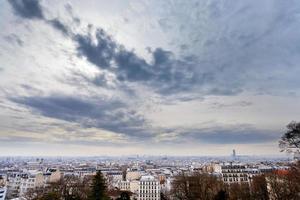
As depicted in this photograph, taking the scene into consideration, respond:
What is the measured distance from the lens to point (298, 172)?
27062 millimetres

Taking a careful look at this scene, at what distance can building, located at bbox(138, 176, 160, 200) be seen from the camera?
9575cm

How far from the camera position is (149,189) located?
97188 mm

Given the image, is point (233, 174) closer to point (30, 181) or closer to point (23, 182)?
point (30, 181)

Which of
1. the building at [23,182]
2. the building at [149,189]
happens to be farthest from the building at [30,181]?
the building at [149,189]

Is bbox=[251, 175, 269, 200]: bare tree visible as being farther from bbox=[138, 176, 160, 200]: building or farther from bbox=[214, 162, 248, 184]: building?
bbox=[138, 176, 160, 200]: building

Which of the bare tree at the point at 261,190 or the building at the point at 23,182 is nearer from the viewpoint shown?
the bare tree at the point at 261,190

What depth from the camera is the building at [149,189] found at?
3770 inches

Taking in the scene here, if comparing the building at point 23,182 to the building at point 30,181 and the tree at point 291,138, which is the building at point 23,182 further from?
the tree at point 291,138

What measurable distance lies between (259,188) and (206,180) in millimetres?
9579

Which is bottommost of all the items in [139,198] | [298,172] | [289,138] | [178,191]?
[139,198]

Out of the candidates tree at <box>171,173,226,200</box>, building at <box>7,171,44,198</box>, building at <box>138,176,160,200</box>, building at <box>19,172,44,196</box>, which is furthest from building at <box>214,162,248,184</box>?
building at <box>19,172,44,196</box>

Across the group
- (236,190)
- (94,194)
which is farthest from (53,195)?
(236,190)

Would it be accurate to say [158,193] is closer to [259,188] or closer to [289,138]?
[259,188]

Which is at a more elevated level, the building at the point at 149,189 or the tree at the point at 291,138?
the tree at the point at 291,138
